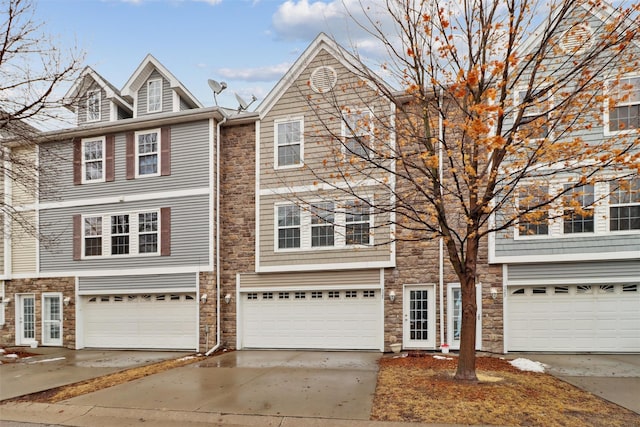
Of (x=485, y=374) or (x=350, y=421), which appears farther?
(x=485, y=374)

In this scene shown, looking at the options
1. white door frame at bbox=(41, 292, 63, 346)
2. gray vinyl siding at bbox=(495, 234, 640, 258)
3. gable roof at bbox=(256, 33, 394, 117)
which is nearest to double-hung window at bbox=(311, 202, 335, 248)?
gable roof at bbox=(256, 33, 394, 117)

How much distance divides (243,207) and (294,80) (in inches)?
169

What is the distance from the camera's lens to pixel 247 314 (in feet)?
48.0

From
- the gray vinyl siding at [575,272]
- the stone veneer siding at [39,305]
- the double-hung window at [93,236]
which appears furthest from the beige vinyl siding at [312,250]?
the stone veneer siding at [39,305]

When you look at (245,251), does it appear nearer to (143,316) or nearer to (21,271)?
(143,316)

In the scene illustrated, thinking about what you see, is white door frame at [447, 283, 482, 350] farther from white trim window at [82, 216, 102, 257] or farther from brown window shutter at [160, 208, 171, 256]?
white trim window at [82, 216, 102, 257]

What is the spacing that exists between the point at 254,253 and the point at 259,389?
6.20 meters

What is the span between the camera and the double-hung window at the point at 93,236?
51.3 feet

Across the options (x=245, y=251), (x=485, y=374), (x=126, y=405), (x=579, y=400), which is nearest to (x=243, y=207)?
(x=245, y=251)

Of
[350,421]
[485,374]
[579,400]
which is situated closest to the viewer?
[350,421]

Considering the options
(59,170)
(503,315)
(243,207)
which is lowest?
(503,315)

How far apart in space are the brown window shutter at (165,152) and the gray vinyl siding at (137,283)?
11.1 feet

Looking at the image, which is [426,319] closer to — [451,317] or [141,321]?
[451,317]

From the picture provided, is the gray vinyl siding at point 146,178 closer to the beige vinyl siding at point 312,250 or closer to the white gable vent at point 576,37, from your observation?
the beige vinyl siding at point 312,250
